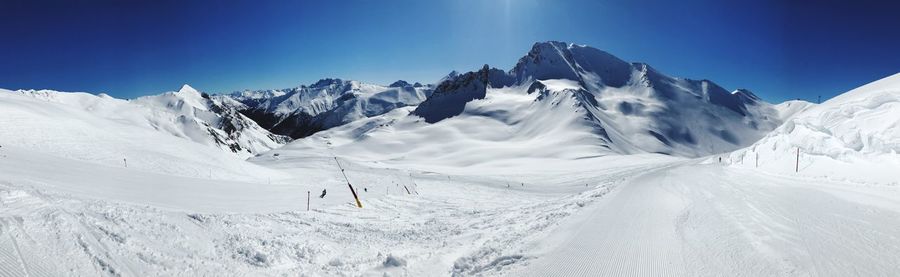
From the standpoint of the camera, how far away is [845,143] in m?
28.9

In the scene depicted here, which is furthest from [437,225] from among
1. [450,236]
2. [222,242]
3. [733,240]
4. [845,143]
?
[845,143]

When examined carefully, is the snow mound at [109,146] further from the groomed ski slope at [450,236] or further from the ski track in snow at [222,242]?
the ski track in snow at [222,242]

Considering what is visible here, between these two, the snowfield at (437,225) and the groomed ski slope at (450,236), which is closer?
the groomed ski slope at (450,236)

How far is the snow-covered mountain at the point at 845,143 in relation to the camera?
77.9 ft

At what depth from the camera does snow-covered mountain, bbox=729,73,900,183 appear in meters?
23.7

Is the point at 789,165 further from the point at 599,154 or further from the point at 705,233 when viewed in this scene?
the point at 599,154

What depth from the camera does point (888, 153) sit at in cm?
2428

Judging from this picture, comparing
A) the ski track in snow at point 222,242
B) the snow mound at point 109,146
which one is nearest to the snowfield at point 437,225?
the ski track in snow at point 222,242

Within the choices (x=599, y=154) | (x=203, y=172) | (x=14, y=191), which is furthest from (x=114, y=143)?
(x=599, y=154)

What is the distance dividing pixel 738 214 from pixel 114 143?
4040 centimetres

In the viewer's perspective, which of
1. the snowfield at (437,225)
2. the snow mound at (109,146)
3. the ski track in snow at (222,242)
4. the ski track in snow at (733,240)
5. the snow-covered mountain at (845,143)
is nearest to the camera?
the ski track in snow at (222,242)

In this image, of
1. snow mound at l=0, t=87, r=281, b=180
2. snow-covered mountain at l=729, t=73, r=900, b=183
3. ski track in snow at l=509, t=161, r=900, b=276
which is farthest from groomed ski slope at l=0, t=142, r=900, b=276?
snow mound at l=0, t=87, r=281, b=180

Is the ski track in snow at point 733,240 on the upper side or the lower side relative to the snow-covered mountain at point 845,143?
lower

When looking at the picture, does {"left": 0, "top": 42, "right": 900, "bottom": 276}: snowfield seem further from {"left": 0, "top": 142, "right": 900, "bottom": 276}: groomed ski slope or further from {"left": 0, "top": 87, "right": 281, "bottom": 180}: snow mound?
{"left": 0, "top": 87, "right": 281, "bottom": 180}: snow mound
